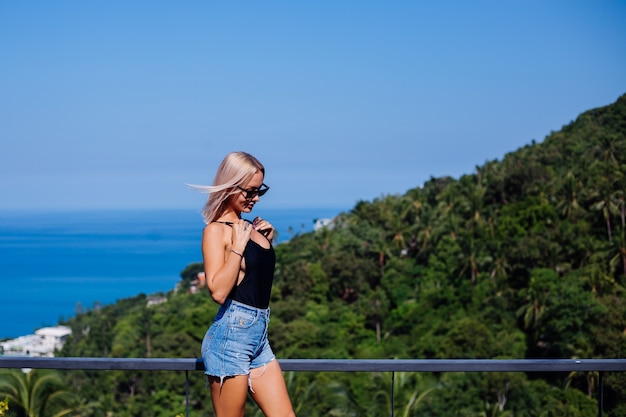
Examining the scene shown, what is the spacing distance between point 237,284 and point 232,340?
0.19 metres

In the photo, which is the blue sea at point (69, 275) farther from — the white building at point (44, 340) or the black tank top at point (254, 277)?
the black tank top at point (254, 277)

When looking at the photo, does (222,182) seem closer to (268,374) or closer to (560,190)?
(268,374)

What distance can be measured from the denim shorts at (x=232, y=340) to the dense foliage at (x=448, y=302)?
76.8 feet

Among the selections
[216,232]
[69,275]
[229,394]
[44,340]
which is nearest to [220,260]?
[216,232]

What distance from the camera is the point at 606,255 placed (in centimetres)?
4731

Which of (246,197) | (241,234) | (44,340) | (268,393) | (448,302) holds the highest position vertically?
(448,302)

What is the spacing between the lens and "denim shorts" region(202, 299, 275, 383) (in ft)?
8.63

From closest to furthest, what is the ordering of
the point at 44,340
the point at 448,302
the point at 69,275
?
the point at 448,302
the point at 44,340
the point at 69,275

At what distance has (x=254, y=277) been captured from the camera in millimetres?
2631

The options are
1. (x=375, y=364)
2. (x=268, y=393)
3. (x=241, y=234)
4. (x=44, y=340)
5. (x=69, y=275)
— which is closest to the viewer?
(x=241, y=234)

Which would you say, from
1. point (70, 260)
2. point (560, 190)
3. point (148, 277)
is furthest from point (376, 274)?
point (70, 260)

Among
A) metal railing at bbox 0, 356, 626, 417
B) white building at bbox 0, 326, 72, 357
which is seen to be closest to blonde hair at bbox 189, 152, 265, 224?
metal railing at bbox 0, 356, 626, 417

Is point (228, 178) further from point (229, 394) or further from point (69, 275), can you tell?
point (69, 275)

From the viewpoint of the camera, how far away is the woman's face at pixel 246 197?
2637 mm
